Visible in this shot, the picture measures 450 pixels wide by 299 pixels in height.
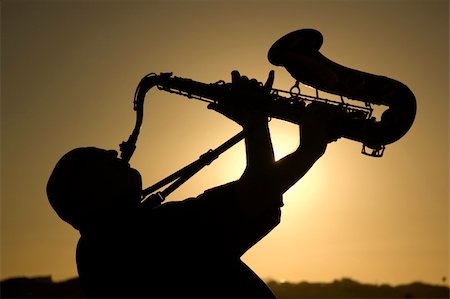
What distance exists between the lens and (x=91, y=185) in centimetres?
270

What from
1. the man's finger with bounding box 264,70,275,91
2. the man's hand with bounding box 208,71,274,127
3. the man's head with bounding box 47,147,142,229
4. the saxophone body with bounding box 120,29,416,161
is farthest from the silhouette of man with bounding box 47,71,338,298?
the saxophone body with bounding box 120,29,416,161

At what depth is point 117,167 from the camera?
8.89 feet

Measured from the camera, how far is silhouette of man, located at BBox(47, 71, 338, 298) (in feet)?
8.69

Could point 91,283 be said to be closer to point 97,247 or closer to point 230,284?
point 97,247

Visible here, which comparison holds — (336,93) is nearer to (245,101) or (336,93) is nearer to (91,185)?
(245,101)

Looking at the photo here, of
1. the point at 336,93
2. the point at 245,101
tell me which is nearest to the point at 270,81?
the point at 245,101

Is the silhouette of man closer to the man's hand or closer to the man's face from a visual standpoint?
the man's face

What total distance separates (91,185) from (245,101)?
130 centimetres

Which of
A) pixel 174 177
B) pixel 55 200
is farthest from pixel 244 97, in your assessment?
pixel 55 200

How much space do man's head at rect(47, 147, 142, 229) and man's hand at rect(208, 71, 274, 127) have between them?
2.62 ft

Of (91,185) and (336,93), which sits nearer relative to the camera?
(91,185)

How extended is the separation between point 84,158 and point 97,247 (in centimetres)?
50

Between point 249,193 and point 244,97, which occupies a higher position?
point 244,97

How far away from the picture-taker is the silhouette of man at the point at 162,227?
2648mm
